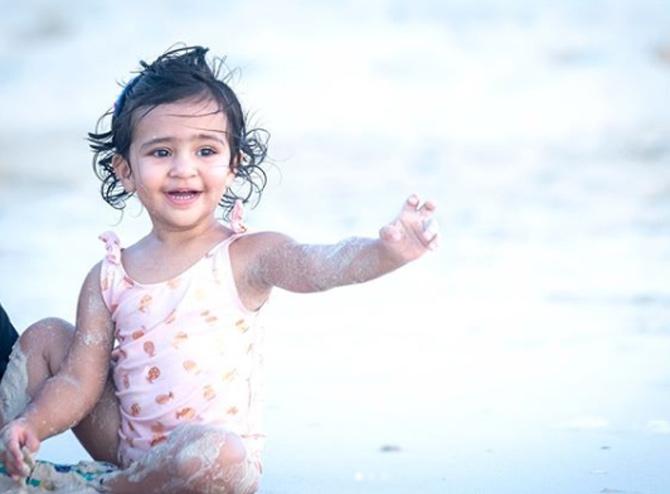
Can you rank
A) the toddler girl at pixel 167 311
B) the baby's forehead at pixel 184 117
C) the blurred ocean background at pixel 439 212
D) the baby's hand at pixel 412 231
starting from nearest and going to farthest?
the baby's hand at pixel 412 231 < the toddler girl at pixel 167 311 < the baby's forehead at pixel 184 117 < the blurred ocean background at pixel 439 212

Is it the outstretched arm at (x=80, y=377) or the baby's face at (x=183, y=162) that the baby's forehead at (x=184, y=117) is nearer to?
the baby's face at (x=183, y=162)

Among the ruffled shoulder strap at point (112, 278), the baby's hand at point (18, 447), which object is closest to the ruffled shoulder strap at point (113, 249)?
the ruffled shoulder strap at point (112, 278)

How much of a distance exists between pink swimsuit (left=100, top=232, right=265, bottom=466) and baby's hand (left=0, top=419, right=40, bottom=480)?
0.66ft

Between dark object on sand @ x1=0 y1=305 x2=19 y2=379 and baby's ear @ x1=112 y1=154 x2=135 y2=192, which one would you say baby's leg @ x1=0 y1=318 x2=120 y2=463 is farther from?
baby's ear @ x1=112 y1=154 x2=135 y2=192

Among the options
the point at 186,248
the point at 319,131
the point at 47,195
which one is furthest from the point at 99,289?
the point at 319,131

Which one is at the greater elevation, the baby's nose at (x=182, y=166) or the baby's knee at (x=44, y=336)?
the baby's nose at (x=182, y=166)

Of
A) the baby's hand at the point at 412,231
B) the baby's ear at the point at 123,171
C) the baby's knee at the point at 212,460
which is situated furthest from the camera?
the baby's ear at the point at 123,171

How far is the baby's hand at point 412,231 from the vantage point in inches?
97.5

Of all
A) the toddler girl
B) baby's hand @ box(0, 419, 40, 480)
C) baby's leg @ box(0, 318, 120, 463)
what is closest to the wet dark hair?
the toddler girl

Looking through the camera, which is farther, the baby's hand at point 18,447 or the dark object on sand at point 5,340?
the dark object on sand at point 5,340

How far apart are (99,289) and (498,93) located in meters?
5.96

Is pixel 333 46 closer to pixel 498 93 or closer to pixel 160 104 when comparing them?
pixel 498 93

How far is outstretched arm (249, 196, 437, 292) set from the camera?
2488mm

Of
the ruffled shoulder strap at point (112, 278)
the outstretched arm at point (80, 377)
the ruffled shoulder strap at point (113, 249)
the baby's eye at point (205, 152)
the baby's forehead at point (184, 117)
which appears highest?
the baby's forehead at point (184, 117)
